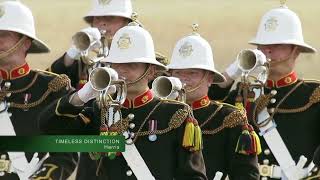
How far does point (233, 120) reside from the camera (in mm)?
10531

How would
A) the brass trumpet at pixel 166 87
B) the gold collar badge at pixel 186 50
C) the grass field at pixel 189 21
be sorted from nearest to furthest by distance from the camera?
the brass trumpet at pixel 166 87, the gold collar badge at pixel 186 50, the grass field at pixel 189 21

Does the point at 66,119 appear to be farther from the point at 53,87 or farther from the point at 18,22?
the point at 18,22

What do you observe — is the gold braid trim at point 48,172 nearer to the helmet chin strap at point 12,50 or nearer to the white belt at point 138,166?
the white belt at point 138,166

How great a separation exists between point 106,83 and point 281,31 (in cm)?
249

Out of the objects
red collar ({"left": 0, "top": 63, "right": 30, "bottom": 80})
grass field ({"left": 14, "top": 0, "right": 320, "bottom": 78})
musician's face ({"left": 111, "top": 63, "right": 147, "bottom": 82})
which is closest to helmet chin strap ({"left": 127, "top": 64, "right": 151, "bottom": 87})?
musician's face ({"left": 111, "top": 63, "right": 147, "bottom": 82})

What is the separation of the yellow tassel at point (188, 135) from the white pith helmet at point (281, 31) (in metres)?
1.80

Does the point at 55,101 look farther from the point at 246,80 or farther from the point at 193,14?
the point at 193,14

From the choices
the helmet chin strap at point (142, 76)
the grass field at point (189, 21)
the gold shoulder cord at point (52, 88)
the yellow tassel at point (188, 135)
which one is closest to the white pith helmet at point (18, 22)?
the gold shoulder cord at point (52, 88)

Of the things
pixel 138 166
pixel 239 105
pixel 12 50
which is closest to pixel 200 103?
pixel 239 105

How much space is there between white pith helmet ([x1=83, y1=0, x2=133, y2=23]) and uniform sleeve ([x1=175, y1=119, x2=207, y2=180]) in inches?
93.5

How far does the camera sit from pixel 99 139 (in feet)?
31.1

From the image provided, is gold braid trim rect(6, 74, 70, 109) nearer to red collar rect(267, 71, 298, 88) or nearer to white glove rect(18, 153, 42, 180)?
white glove rect(18, 153, 42, 180)

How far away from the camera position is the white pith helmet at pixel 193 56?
34.8 feet

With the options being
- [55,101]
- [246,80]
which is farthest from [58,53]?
[55,101]
